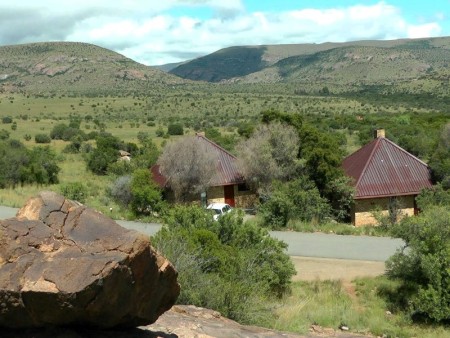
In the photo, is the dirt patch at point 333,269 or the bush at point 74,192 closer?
the dirt patch at point 333,269

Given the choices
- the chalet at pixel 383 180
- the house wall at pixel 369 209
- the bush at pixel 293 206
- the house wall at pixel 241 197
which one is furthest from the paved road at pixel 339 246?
the house wall at pixel 241 197

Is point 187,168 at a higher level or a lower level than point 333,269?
higher

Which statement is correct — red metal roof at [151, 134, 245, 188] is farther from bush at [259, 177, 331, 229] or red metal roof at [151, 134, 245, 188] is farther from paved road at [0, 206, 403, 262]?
paved road at [0, 206, 403, 262]

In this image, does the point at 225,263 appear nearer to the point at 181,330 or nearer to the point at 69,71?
the point at 181,330

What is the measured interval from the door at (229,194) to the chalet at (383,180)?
567 centimetres

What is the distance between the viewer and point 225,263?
12891 mm

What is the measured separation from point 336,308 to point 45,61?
133m

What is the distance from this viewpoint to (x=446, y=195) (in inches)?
1065

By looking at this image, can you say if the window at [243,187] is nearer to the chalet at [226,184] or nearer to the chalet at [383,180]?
the chalet at [226,184]

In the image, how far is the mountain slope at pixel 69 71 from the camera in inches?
5118

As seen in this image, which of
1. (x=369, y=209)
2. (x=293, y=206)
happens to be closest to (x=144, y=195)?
(x=293, y=206)

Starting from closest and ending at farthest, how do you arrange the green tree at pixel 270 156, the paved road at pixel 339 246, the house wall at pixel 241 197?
the paved road at pixel 339 246 → the green tree at pixel 270 156 → the house wall at pixel 241 197

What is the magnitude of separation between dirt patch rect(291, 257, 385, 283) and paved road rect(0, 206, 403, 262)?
617mm

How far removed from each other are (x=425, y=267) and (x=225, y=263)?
501 centimetres
